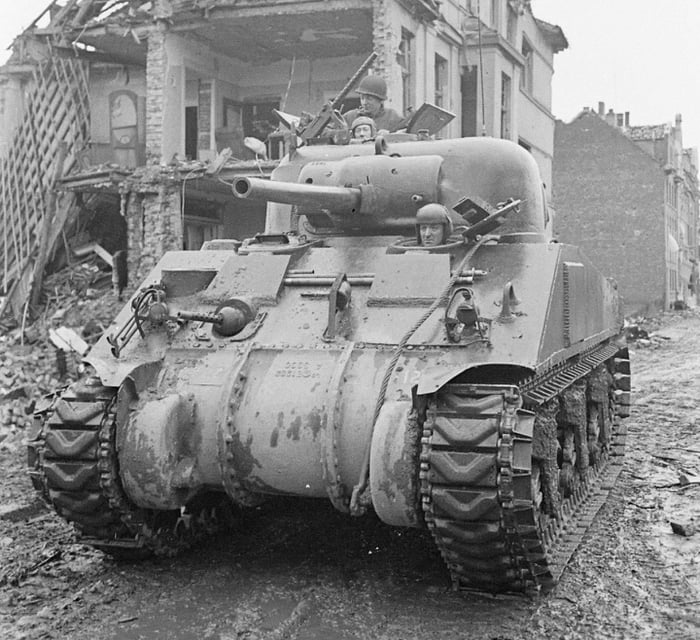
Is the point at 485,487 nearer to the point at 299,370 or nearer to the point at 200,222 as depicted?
the point at 299,370

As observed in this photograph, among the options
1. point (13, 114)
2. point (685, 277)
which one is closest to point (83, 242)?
point (13, 114)

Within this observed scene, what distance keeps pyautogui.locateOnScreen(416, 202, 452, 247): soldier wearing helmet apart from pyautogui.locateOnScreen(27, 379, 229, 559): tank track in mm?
2245

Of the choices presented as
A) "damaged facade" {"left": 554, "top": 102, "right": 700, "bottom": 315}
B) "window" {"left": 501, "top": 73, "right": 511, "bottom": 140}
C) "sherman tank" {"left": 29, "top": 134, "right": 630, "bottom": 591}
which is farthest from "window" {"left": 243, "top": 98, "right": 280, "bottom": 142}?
"damaged facade" {"left": 554, "top": 102, "right": 700, "bottom": 315}

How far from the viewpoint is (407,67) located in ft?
63.4

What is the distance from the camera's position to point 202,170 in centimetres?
1822

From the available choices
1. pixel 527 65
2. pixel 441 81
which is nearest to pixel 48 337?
pixel 441 81

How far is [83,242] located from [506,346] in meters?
16.0

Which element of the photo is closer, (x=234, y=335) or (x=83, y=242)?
(x=234, y=335)

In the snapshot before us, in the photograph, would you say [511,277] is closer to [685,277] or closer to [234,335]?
[234,335]

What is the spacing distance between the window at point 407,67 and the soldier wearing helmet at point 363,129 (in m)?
10.6

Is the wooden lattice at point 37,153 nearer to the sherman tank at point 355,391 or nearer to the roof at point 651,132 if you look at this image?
the sherman tank at point 355,391

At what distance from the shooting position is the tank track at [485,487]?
195 inches

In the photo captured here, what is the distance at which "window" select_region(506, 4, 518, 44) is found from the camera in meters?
25.7

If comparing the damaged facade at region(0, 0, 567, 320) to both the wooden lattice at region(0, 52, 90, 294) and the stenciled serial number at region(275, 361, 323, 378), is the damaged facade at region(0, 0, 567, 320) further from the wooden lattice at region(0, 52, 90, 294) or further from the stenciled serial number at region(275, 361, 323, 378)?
the stenciled serial number at region(275, 361, 323, 378)
